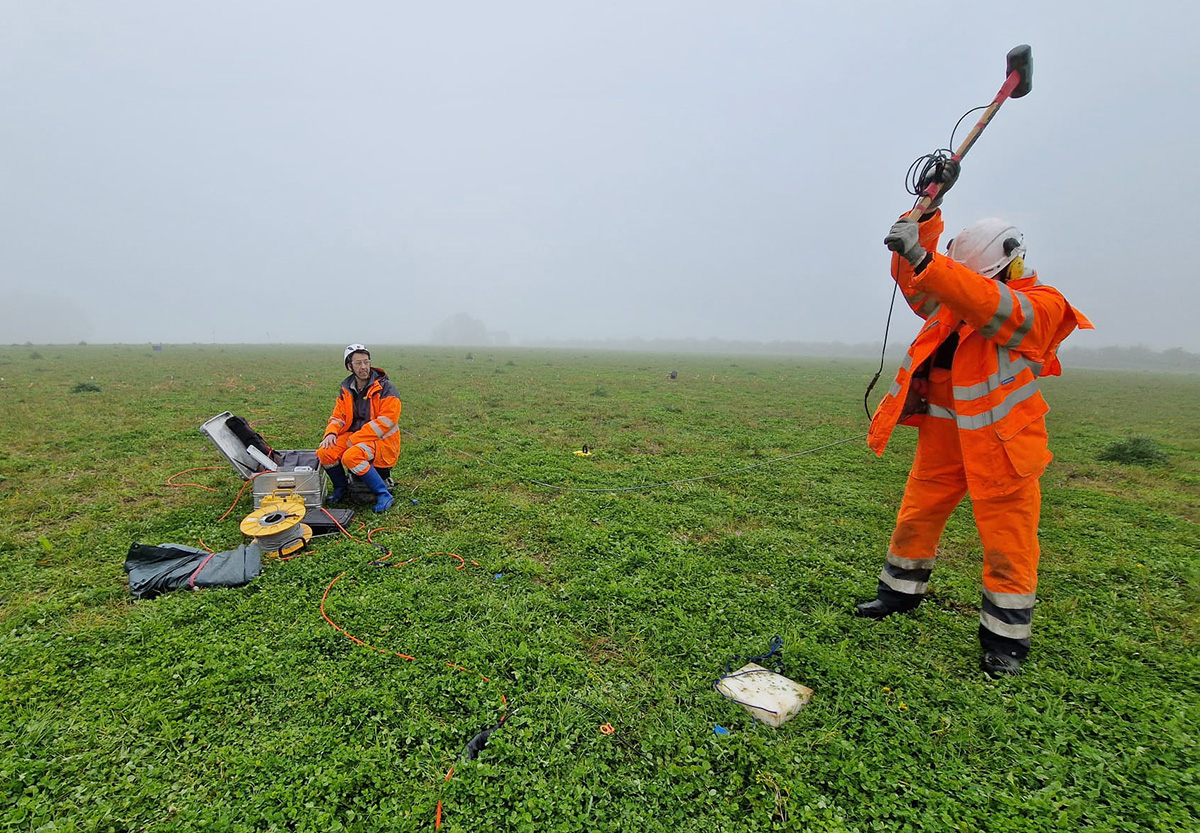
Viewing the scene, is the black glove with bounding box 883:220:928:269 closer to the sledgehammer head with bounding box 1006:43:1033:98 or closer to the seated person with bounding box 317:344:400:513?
the sledgehammer head with bounding box 1006:43:1033:98

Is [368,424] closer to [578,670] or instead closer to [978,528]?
[578,670]

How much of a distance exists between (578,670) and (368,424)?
465 cm

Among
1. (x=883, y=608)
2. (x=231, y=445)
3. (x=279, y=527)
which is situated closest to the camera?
(x=883, y=608)

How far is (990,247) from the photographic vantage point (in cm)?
357

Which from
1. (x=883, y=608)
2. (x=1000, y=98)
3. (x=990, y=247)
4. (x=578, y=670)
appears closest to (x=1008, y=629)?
(x=883, y=608)

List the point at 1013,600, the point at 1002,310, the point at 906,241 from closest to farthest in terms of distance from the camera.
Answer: the point at 1002,310
the point at 906,241
the point at 1013,600

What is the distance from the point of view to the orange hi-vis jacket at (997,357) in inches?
122

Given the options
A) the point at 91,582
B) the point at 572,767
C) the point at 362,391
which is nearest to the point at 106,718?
the point at 91,582

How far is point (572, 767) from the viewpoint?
2838 mm

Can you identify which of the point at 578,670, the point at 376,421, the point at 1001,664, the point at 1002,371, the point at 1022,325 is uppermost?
the point at 1022,325

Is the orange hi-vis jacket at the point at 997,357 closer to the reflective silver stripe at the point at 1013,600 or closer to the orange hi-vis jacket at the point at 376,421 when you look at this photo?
the reflective silver stripe at the point at 1013,600

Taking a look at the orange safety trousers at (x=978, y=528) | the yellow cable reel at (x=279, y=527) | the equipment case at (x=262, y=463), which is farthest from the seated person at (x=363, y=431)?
the orange safety trousers at (x=978, y=528)

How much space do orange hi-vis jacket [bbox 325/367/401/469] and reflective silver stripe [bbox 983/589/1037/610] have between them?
6768 millimetres

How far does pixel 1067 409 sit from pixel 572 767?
25.4 metres
